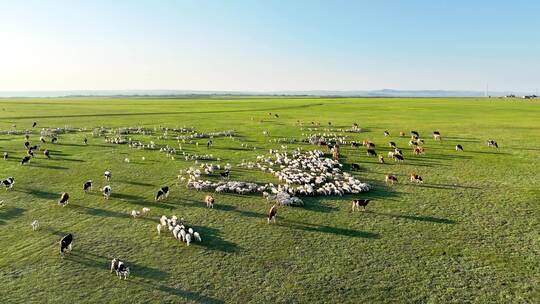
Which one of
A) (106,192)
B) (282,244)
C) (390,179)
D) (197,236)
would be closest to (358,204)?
(282,244)

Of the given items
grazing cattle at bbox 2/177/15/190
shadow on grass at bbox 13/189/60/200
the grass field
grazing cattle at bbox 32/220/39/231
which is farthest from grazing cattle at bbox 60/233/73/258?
grazing cattle at bbox 2/177/15/190

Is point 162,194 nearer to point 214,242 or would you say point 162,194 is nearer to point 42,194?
point 42,194

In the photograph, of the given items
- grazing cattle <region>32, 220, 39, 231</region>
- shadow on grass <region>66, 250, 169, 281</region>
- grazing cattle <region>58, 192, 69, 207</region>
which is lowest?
shadow on grass <region>66, 250, 169, 281</region>

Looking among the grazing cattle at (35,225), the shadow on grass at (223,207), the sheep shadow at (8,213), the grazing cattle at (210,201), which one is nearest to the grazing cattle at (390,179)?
the shadow on grass at (223,207)

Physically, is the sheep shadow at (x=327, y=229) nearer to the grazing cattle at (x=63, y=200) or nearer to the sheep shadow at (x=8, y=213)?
the grazing cattle at (x=63, y=200)

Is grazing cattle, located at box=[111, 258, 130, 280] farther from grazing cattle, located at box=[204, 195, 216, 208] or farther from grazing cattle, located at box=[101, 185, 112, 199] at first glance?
grazing cattle, located at box=[101, 185, 112, 199]

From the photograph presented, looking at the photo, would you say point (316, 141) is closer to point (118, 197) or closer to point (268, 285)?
point (118, 197)

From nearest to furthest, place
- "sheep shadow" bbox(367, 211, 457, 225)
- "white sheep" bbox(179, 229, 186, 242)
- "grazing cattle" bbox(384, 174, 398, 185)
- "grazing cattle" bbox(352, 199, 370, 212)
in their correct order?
"white sheep" bbox(179, 229, 186, 242)
"sheep shadow" bbox(367, 211, 457, 225)
"grazing cattle" bbox(352, 199, 370, 212)
"grazing cattle" bbox(384, 174, 398, 185)

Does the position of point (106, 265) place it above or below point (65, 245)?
below
